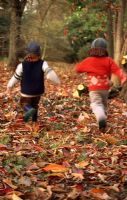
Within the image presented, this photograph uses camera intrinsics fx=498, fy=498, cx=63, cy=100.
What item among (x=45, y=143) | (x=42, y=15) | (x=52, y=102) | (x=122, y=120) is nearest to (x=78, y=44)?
(x=42, y=15)

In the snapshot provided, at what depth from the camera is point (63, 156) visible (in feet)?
21.9

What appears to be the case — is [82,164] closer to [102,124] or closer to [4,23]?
[102,124]

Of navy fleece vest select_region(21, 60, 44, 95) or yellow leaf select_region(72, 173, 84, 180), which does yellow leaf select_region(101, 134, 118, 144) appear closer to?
navy fleece vest select_region(21, 60, 44, 95)

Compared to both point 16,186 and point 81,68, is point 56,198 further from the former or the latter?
point 81,68

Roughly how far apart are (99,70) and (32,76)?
1.20 metres

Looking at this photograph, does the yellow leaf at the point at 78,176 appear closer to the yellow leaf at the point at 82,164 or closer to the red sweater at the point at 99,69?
the yellow leaf at the point at 82,164

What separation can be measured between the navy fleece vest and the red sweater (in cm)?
71

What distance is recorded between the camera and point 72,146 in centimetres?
→ 723

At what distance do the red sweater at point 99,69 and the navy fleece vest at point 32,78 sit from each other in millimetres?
713

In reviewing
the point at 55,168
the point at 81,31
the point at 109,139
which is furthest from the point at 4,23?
the point at 55,168

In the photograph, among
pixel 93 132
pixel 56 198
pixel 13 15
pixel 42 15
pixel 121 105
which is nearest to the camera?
pixel 56 198

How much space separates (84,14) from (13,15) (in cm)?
547

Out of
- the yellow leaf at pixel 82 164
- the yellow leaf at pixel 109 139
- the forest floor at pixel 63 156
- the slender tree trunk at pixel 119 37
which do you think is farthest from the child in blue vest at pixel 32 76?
the slender tree trunk at pixel 119 37

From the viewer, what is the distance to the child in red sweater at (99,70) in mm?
8418
